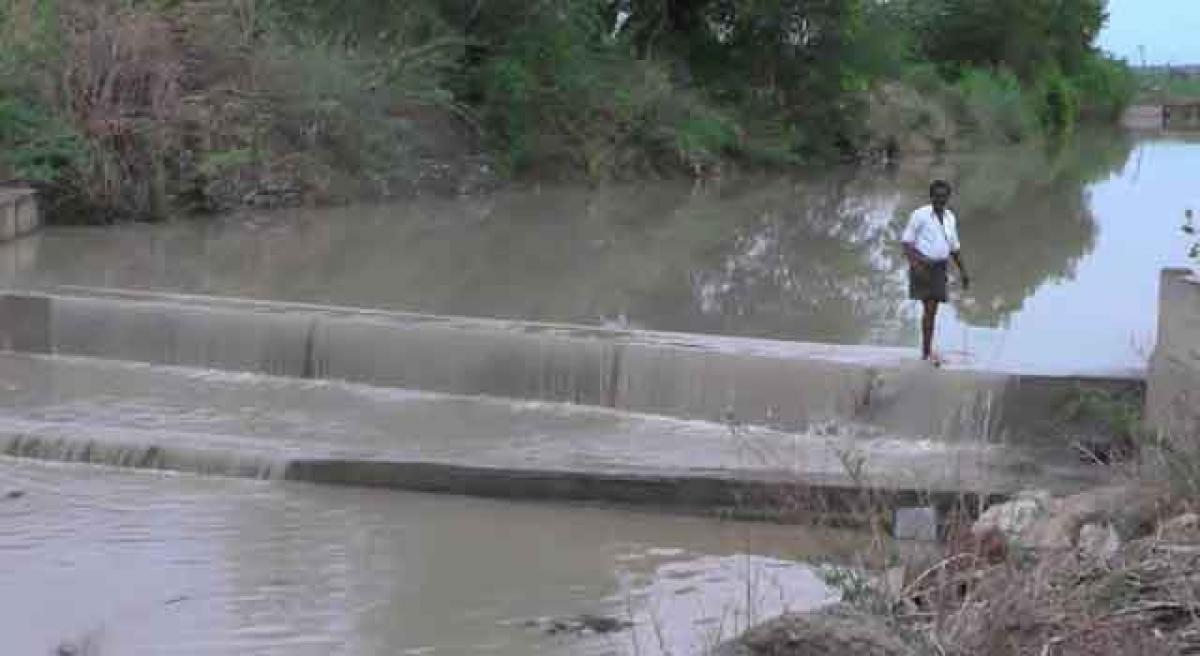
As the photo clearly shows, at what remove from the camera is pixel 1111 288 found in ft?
59.0

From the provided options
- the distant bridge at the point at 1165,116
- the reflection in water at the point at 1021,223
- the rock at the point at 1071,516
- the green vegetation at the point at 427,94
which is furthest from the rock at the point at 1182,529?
the distant bridge at the point at 1165,116

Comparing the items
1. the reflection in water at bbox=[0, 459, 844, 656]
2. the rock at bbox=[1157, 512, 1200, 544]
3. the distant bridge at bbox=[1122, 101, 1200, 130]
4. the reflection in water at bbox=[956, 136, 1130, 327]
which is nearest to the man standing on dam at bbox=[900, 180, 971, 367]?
the reflection in water at bbox=[0, 459, 844, 656]

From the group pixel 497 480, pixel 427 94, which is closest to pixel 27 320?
pixel 497 480

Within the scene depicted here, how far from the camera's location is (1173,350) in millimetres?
8875

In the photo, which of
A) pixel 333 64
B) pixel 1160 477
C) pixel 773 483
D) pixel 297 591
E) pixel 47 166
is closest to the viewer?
pixel 1160 477

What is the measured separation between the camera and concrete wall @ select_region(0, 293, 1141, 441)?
1056 centimetres

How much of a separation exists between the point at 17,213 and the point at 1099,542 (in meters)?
14.5

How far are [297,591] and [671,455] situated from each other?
323 centimetres

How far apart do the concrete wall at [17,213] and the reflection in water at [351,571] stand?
9019 millimetres

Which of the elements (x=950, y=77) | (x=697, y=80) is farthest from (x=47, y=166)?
(x=950, y=77)

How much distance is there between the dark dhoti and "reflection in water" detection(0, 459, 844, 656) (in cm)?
257

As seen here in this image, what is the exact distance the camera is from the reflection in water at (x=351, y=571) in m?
6.76

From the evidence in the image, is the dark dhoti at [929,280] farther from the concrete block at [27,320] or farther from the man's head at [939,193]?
the concrete block at [27,320]

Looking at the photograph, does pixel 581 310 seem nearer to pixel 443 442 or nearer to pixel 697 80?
pixel 443 442
